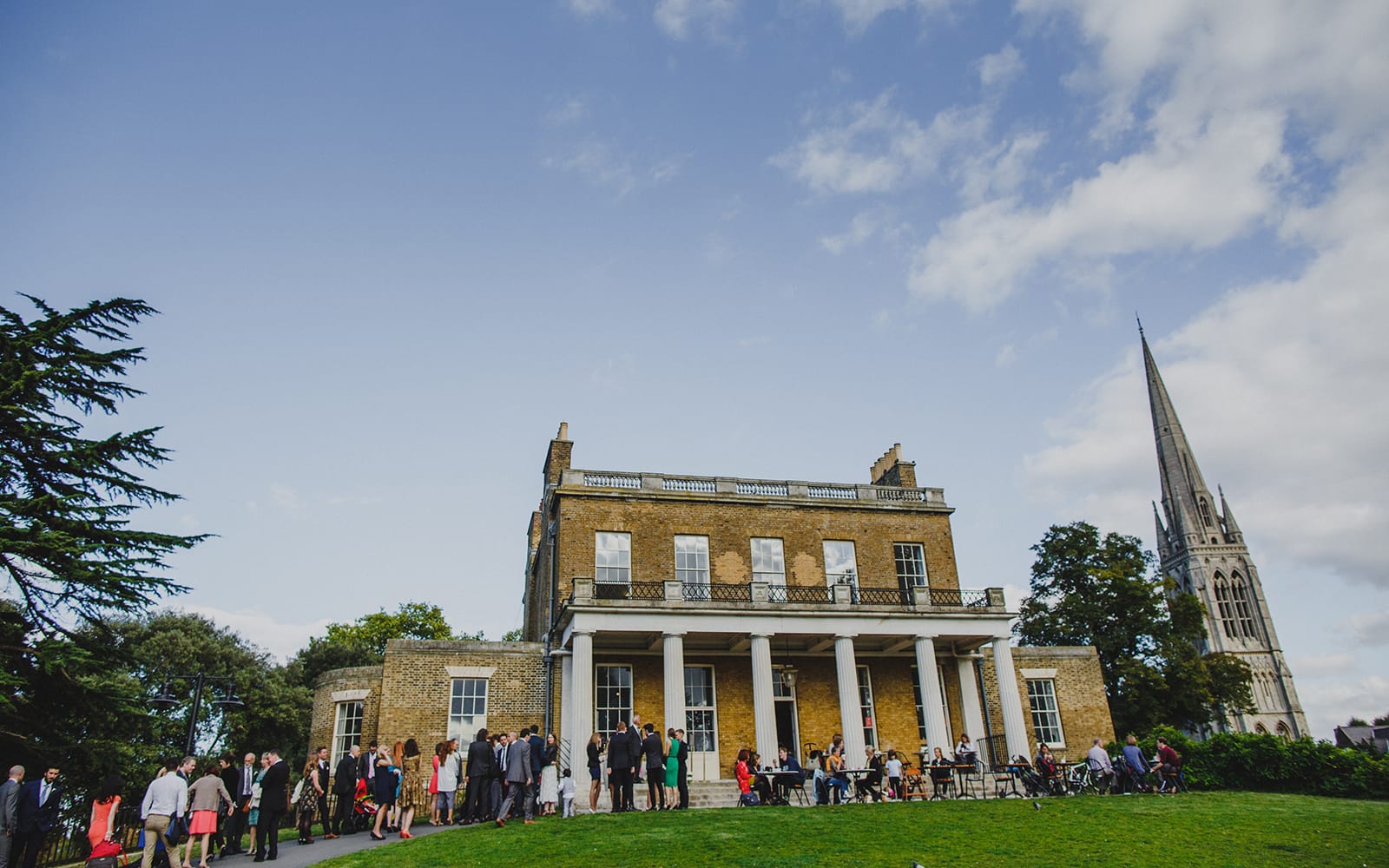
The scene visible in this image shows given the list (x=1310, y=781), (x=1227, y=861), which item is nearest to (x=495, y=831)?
(x=1227, y=861)

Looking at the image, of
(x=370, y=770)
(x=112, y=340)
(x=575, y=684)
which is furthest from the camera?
(x=575, y=684)

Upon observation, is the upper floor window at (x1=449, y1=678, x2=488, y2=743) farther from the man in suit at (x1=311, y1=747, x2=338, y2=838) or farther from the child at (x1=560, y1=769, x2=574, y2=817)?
the child at (x1=560, y1=769, x2=574, y2=817)

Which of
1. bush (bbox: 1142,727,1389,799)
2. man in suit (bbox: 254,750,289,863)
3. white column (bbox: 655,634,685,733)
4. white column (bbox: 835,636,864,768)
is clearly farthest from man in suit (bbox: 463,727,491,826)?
bush (bbox: 1142,727,1389,799)

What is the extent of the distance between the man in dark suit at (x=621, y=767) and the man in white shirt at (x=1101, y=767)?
10751mm

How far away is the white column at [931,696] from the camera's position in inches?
822

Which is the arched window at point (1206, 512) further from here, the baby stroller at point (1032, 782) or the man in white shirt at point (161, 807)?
the man in white shirt at point (161, 807)

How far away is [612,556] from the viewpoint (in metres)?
24.3

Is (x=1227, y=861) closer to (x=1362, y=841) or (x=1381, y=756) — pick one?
(x=1362, y=841)

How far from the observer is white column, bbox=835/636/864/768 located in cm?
2053

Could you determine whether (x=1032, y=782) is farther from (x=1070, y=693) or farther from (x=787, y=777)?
(x=1070, y=693)

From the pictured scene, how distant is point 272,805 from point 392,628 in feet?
117

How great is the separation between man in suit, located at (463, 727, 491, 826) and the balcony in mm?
5903

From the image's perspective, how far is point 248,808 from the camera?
1407 centimetres

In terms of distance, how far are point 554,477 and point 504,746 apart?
12.0m
